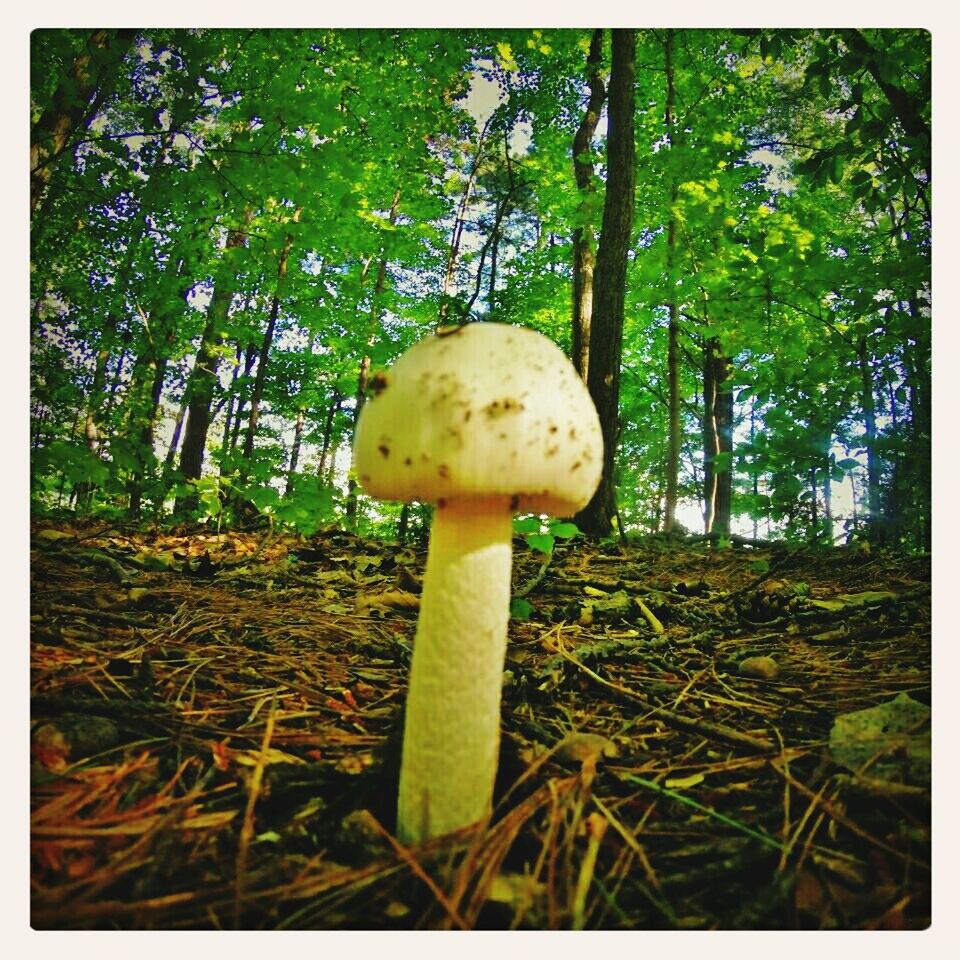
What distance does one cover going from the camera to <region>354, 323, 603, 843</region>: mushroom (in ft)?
3.11

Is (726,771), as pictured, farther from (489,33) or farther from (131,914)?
(489,33)

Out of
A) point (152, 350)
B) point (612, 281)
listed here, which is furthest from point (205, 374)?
point (612, 281)

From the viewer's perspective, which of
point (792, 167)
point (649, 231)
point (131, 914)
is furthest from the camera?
point (649, 231)

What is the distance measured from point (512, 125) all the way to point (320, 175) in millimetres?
977

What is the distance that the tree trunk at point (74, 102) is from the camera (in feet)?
5.69

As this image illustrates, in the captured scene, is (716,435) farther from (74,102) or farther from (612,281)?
(74,102)

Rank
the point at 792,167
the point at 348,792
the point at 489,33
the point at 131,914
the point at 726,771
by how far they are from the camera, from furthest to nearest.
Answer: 1. the point at 792,167
2. the point at 489,33
3. the point at 726,771
4. the point at 348,792
5. the point at 131,914

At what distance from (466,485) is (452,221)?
15.5 ft

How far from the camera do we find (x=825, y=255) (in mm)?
2793

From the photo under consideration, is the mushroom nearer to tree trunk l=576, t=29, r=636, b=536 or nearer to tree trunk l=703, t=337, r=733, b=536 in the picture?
tree trunk l=576, t=29, r=636, b=536

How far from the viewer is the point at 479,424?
0.94 meters

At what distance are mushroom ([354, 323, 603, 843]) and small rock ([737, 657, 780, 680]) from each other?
3.72ft
